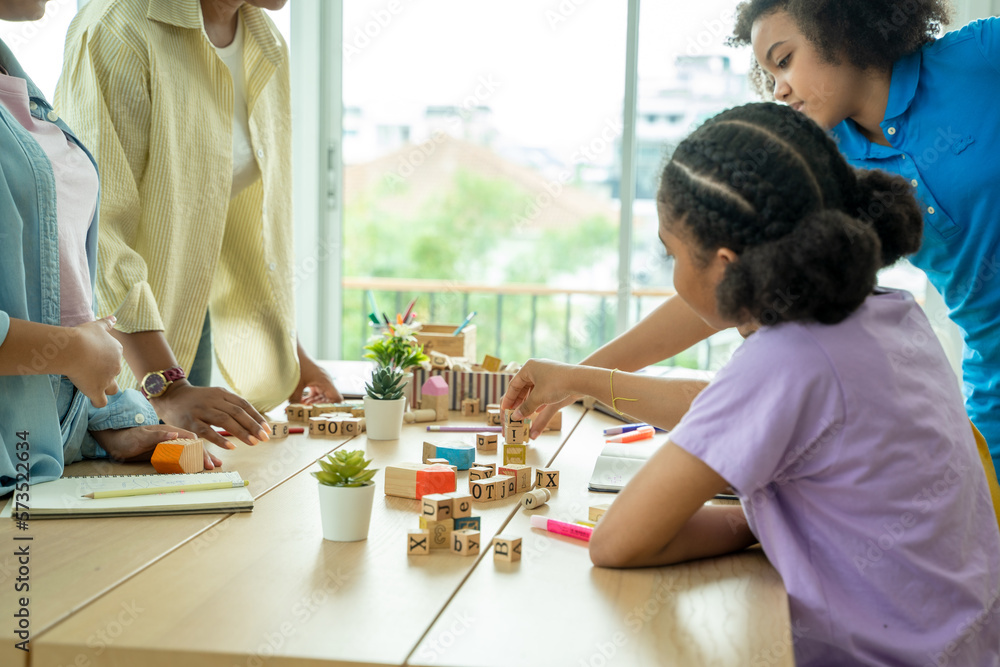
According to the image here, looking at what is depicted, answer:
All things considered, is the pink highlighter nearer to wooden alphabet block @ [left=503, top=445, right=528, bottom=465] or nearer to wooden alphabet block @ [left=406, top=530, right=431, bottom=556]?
wooden alphabet block @ [left=406, top=530, right=431, bottom=556]

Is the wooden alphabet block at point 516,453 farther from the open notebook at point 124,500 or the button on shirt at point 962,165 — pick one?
the button on shirt at point 962,165

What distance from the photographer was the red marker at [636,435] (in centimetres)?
169

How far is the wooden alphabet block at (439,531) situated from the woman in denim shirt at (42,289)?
0.50m

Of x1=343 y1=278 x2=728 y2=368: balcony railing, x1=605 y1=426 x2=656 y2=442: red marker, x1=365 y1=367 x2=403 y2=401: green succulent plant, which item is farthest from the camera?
x1=343 y1=278 x2=728 y2=368: balcony railing

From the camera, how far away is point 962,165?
1433 mm

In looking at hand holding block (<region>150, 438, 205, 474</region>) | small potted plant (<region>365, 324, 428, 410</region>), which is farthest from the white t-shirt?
hand holding block (<region>150, 438, 205, 474</region>)

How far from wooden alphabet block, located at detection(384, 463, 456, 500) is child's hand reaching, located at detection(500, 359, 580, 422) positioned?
268 mm

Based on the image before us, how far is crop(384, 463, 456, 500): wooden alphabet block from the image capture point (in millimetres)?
1165

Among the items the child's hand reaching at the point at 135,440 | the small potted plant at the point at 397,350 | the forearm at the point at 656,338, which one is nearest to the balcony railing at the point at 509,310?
the small potted plant at the point at 397,350

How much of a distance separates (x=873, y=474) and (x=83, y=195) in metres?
1.19

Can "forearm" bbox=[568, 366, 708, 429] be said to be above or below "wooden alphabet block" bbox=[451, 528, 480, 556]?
above

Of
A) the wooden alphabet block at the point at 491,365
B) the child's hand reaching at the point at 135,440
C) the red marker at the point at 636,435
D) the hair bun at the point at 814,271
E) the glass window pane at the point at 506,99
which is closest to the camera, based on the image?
the hair bun at the point at 814,271

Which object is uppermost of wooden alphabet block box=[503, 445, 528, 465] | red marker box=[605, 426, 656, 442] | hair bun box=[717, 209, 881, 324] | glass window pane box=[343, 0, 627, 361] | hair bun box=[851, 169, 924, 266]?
glass window pane box=[343, 0, 627, 361]

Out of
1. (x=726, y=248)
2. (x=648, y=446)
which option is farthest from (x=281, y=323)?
(x=726, y=248)
